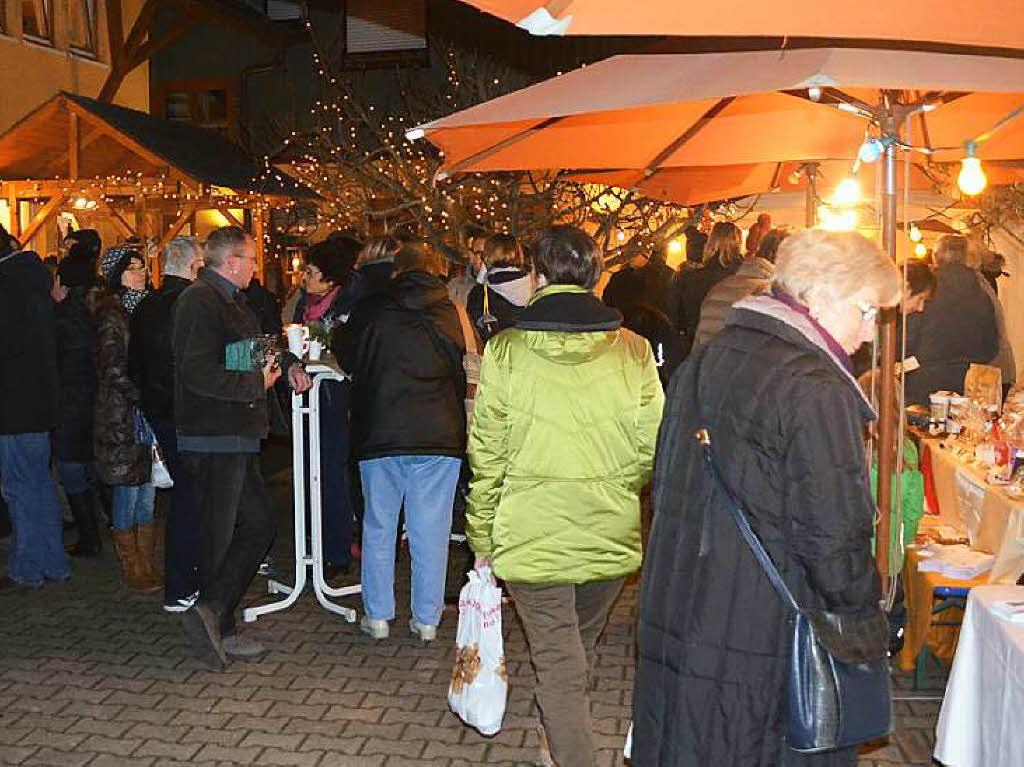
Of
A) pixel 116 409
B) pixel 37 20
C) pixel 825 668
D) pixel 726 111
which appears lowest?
pixel 116 409

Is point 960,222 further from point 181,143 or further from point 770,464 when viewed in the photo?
point 770,464

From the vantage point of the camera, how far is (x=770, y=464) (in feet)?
10.2

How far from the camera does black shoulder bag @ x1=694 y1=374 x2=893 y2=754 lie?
3100 millimetres

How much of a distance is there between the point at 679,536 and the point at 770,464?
1.13 feet

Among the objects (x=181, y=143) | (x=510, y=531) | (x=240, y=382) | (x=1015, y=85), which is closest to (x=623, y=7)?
(x=1015, y=85)

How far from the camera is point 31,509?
7.35 meters

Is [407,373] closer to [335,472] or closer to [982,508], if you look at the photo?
[335,472]

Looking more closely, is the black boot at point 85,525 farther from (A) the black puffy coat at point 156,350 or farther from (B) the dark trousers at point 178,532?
(A) the black puffy coat at point 156,350

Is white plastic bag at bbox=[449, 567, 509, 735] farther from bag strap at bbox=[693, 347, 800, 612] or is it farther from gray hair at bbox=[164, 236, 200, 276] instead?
gray hair at bbox=[164, 236, 200, 276]

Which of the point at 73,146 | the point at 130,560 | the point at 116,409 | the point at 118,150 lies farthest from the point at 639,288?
the point at 118,150

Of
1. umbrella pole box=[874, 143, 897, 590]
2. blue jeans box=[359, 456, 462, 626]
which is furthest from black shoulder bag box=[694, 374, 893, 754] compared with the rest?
blue jeans box=[359, 456, 462, 626]

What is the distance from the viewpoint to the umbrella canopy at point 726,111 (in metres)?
4.09

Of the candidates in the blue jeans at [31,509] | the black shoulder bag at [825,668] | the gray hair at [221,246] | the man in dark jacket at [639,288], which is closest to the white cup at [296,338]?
the gray hair at [221,246]

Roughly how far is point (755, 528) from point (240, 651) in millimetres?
3727
